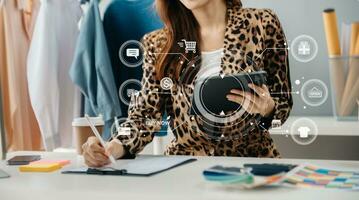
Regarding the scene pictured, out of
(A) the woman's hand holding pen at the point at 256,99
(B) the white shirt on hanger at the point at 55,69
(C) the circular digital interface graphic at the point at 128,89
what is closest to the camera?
(A) the woman's hand holding pen at the point at 256,99

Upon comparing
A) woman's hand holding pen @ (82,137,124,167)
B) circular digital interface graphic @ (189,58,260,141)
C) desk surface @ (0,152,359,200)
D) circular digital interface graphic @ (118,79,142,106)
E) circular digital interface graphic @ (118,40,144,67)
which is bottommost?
desk surface @ (0,152,359,200)

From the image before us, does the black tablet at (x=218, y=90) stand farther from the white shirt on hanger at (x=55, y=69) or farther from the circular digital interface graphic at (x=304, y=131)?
the white shirt on hanger at (x=55, y=69)

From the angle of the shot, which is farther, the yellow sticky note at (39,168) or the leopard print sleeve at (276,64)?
the leopard print sleeve at (276,64)

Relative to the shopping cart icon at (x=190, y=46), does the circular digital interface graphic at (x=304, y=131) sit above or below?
below

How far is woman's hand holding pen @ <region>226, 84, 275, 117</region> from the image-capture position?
1.52 metres

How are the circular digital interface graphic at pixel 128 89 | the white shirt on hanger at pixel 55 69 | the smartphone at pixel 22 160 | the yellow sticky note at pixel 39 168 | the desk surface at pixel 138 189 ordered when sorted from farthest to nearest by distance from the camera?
1. the white shirt on hanger at pixel 55 69
2. the circular digital interface graphic at pixel 128 89
3. the smartphone at pixel 22 160
4. the yellow sticky note at pixel 39 168
5. the desk surface at pixel 138 189

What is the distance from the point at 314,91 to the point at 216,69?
0.30m

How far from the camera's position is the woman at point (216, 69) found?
1530 mm

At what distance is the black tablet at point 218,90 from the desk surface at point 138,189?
15.9 inches

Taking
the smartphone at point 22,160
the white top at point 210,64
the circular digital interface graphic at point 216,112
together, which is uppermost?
the white top at point 210,64

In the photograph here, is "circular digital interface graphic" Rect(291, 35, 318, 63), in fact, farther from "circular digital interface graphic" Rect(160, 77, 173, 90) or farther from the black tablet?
"circular digital interface graphic" Rect(160, 77, 173, 90)

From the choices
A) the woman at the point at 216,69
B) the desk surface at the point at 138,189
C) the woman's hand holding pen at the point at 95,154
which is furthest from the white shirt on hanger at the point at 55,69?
the desk surface at the point at 138,189

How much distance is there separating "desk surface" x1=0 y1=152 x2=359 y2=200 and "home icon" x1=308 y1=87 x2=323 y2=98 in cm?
43

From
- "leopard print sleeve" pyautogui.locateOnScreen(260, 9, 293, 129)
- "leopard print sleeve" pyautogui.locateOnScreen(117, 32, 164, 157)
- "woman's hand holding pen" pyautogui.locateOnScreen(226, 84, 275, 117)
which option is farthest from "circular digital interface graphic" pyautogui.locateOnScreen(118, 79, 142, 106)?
"leopard print sleeve" pyautogui.locateOnScreen(260, 9, 293, 129)
